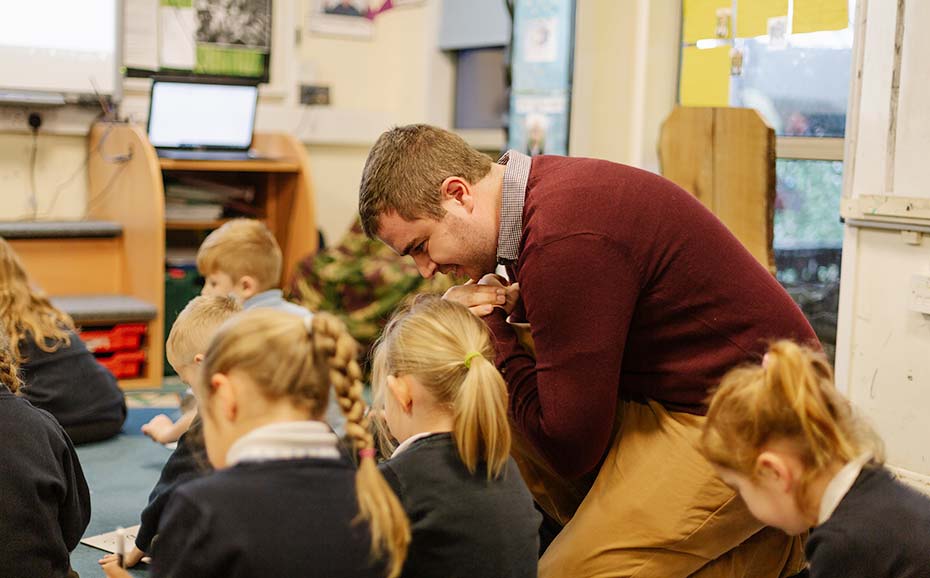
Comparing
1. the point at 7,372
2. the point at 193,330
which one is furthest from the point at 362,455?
the point at 193,330

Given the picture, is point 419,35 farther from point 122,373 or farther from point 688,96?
point 122,373

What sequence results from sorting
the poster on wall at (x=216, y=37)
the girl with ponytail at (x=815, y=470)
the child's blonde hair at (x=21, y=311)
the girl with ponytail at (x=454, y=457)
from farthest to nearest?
the poster on wall at (x=216, y=37) < the child's blonde hair at (x=21, y=311) < the girl with ponytail at (x=454, y=457) < the girl with ponytail at (x=815, y=470)

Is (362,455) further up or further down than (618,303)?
further down

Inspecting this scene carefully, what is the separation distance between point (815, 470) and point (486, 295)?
2.32 feet

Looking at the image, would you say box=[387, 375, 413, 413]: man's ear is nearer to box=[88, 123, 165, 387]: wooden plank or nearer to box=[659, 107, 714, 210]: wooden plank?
box=[659, 107, 714, 210]: wooden plank

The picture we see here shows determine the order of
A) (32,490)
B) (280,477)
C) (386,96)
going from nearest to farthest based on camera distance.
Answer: (280,477)
(32,490)
(386,96)

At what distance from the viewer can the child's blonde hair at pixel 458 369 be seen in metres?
1.59

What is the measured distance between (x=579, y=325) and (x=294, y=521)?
2.06 ft

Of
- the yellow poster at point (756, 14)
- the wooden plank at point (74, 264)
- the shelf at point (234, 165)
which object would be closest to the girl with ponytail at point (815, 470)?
the yellow poster at point (756, 14)

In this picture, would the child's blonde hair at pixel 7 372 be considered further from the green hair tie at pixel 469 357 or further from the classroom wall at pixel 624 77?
the classroom wall at pixel 624 77

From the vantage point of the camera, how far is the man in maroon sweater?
176 cm

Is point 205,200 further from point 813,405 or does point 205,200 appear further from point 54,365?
point 813,405

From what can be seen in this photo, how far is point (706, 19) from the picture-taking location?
153 inches

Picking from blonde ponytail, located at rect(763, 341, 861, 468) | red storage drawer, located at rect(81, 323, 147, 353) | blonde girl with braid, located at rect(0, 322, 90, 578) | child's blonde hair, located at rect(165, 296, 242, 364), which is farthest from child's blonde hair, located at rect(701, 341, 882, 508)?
red storage drawer, located at rect(81, 323, 147, 353)
